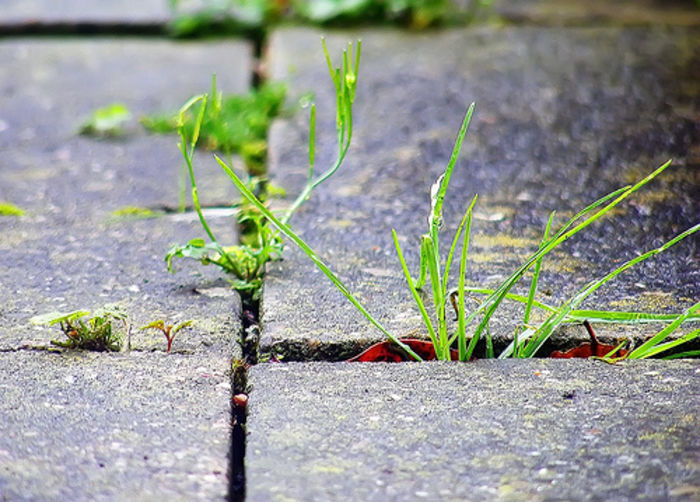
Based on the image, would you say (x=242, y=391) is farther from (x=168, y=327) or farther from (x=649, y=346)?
(x=649, y=346)

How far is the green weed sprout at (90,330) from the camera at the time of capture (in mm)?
1175

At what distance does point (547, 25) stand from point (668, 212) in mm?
1244

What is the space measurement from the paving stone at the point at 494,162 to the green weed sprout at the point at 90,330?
20cm

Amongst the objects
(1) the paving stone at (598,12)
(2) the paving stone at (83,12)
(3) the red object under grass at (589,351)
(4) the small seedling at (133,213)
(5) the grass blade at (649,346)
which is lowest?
(3) the red object under grass at (589,351)

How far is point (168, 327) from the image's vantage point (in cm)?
120

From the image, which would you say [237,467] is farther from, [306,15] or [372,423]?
[306,15]

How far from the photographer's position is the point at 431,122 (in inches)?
79.0

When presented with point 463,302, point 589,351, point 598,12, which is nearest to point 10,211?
point 463,302

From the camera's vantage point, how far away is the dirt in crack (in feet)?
3.13

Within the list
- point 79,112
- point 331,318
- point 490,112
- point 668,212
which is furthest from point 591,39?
point 331,318

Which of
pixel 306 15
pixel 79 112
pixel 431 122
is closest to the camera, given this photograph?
pixel 431 122

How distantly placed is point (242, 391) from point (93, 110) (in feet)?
4.08

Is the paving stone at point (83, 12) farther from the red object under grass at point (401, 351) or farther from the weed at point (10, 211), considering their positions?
the red object under grass at point (401, 351)

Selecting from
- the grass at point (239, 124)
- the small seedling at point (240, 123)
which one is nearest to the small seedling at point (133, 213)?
the grass at point (239, 124)
